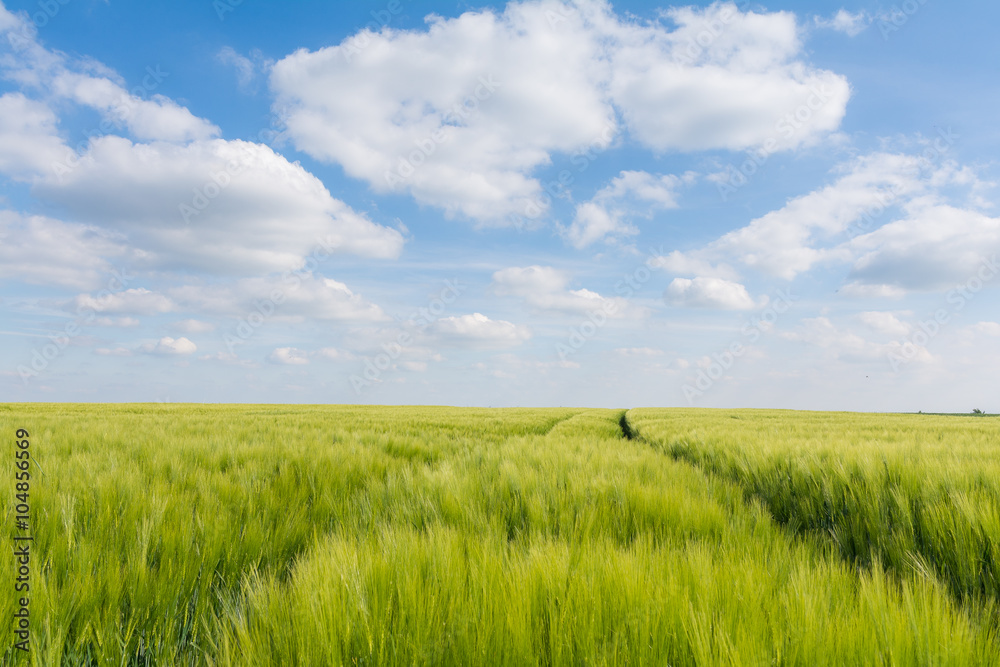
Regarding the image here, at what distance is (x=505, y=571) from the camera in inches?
50.8

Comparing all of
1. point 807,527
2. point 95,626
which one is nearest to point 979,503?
point 807,527

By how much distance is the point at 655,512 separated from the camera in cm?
225

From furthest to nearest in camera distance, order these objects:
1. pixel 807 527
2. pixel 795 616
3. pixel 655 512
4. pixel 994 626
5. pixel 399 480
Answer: pixel 399 480 < pixel 807 527 < pixel 655 512 < pixel 994 626 < pixel 795 616

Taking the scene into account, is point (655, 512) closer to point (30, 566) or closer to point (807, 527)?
point (807, 527)

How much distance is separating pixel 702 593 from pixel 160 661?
139 centimetres

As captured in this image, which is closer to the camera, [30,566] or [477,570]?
[477,570]

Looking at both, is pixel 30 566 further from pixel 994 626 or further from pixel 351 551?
pixel 994 626

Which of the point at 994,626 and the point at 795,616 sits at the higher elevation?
the point at 795,616

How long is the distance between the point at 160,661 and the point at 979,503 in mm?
2914

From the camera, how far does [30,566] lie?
142cm

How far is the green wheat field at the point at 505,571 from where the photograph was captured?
1.00m

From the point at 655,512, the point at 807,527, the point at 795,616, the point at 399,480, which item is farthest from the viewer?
the point at 399,480

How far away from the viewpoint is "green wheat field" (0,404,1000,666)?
3.29ft

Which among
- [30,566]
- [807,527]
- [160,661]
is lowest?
[807,527]
